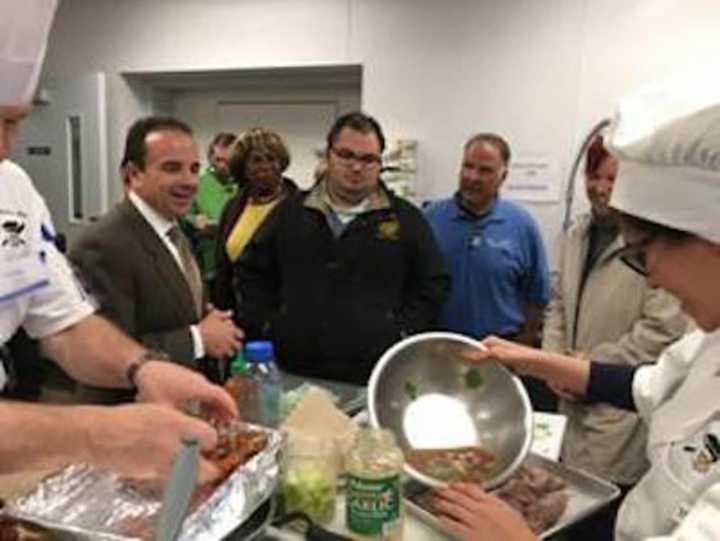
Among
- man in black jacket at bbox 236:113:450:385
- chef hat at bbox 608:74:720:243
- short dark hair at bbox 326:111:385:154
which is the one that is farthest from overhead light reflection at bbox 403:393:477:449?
short dark hair at bbox 326:111:385:154

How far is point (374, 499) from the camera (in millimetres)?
1082

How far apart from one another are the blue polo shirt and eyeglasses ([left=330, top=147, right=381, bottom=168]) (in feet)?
1.98

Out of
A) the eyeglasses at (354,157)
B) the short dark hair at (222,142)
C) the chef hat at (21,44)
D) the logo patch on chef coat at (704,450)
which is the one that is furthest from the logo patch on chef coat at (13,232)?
the short dark hair at (222,142)

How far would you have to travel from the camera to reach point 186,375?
1296 mm

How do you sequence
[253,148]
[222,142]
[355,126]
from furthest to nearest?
[222,142] → [253,148] → [355,126]

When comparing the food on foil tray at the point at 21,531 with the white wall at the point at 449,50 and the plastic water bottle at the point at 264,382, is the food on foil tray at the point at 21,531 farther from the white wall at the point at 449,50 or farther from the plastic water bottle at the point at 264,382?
the white wall at the point at 449,50

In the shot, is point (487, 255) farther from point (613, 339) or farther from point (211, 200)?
point (211, 200)

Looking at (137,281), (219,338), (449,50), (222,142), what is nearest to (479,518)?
(219,338)

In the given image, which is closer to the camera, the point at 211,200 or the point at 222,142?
the point at 211,200

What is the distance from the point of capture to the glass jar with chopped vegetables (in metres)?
1.20

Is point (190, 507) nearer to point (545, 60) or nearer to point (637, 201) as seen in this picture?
point (637, 201)

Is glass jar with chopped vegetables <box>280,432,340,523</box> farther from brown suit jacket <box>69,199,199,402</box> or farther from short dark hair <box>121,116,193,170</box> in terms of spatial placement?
short dark hair <box>121,116,193,170</box>

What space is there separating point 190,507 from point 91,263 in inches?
43.0

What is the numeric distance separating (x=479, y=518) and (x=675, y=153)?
537mm
